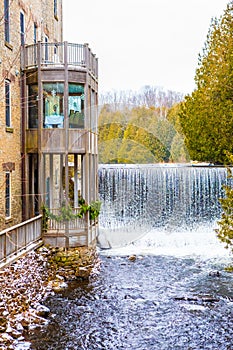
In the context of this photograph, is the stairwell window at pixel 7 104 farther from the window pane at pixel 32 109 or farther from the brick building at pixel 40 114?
the window pane at pixel 32 109

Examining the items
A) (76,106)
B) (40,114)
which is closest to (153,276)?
(76,106)

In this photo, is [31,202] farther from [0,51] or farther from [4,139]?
[0,51]

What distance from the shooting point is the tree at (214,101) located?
20.6m

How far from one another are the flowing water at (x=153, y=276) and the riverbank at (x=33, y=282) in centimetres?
32

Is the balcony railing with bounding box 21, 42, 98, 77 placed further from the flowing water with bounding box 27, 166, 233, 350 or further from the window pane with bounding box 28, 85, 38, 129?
the flowing water with bounding box 27, 166, 233, 350

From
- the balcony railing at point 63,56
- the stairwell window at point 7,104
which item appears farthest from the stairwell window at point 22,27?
the stairwell window at point 7,104

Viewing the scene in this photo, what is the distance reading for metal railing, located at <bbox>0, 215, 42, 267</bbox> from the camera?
1035 cm

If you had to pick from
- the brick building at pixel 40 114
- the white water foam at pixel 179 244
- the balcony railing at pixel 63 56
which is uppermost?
the balcony railing at pixel 63 56

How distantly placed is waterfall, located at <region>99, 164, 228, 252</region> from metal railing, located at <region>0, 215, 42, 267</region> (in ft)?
21.4

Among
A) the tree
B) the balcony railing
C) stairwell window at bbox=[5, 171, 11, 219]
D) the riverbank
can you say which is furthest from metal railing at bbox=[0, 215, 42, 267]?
the tree

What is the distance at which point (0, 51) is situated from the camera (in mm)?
13211

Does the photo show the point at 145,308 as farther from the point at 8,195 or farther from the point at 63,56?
the point at 63,56

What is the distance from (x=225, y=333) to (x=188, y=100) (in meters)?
15.2

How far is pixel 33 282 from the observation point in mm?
12117
